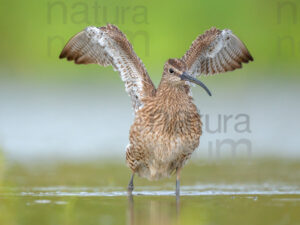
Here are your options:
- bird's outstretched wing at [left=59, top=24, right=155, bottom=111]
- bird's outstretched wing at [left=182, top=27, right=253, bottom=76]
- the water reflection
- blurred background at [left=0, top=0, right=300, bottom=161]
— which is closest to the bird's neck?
bird's outstretched wing at [left=59, top=24, right=155, bottom=111]

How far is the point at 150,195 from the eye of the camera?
360 inches

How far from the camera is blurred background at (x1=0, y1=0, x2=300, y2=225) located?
27.7ft

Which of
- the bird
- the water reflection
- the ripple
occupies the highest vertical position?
the bird

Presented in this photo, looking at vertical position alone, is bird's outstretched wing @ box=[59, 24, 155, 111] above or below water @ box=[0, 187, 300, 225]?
above

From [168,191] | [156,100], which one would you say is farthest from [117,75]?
[168,191]

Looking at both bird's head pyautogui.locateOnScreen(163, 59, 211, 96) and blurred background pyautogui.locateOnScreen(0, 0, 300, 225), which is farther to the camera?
bird's head pyautogui.locateOnScreen(163, 59, 211, 96)

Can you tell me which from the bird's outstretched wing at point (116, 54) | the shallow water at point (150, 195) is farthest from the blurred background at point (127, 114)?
the bird's outstretched wing at point (116, 54)

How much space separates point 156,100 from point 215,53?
1.55 meters

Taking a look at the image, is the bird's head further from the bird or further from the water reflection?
the water reflection

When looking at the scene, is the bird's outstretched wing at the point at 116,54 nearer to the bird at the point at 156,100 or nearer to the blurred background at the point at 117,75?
the bird at the point at 156,100

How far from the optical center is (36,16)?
58.1ft

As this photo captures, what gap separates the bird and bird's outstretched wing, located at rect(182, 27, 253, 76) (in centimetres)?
1

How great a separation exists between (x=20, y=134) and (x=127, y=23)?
431 centimetres

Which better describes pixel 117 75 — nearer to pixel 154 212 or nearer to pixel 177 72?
pixel 177 72
